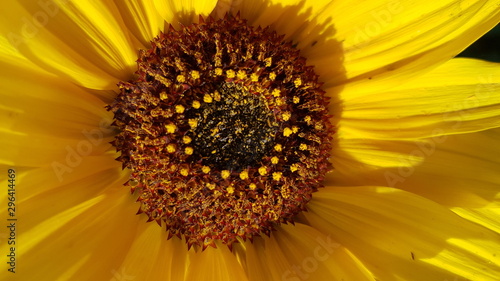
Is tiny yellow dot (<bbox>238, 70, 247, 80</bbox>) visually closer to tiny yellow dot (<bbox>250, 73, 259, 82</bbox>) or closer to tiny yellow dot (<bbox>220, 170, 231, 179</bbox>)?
tiny yellow dot (<bbox>250, 73, 259, 82</bbox>)

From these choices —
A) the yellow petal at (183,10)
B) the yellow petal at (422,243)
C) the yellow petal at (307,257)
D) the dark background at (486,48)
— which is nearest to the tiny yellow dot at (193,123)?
the yellow petal at (183,10)

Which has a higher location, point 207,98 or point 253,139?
point 207,98

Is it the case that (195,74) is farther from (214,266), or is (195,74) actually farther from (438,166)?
(438,166)

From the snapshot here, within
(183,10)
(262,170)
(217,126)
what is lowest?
(262,170)

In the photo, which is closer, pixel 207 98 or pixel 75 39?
pixel 75 39

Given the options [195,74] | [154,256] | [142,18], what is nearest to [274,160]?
[195,74]

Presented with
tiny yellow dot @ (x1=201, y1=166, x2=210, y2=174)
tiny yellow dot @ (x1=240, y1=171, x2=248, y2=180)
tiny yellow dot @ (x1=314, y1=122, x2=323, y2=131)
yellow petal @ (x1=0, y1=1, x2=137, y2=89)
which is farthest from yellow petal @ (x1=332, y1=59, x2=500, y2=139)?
yellow petal @ (x1=0, y1=1, x2=137, y2=89)
